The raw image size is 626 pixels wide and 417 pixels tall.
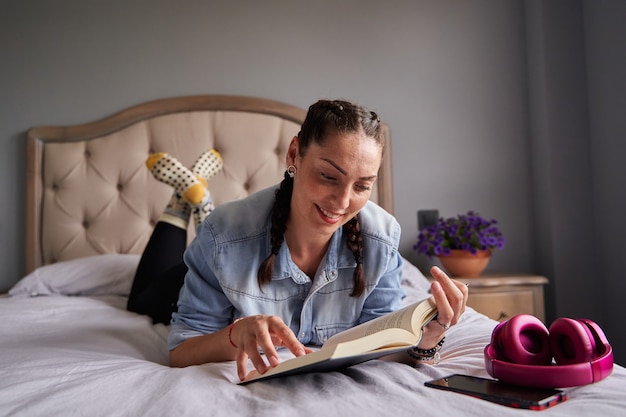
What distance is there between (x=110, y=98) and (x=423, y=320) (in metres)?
2.21

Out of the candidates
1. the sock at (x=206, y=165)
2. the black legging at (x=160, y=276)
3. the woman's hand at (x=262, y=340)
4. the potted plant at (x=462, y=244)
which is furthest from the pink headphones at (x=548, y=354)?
the potted plant at (x=462, y=244)

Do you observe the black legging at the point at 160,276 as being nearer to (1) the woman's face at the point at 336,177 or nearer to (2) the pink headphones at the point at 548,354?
(1) the woman's face at the point at 336,177

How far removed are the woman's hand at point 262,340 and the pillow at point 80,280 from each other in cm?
132

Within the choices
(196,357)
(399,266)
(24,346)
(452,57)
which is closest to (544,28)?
(452,57)

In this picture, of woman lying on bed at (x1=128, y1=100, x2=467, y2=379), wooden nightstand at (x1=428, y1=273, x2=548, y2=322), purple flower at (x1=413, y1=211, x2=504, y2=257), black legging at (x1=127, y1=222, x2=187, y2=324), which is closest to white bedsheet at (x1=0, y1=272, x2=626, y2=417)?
woman lying on bed at (x1=128, y1=100, x2=467, y2=379)

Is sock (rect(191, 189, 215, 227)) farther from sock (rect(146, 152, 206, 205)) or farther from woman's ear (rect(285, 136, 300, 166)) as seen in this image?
woman's ear (rect(285, 136, 300, 166))

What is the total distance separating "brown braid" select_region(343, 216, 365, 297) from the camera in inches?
45.8

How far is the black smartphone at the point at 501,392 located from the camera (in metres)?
0.70

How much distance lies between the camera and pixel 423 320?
89 centimetres


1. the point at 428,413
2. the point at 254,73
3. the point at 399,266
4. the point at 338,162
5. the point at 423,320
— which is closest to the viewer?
the point at 428,413

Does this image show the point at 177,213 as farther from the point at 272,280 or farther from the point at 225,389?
the point at 225,389

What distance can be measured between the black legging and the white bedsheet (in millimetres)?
415

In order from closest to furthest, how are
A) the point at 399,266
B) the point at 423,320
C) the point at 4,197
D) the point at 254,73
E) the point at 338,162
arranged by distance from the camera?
the point at 423,320 < the point at 338,162 < the point at 399,266 < the point at 4,197 < the point at 254,73

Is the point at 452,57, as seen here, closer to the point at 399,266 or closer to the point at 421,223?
the point at 421,223
